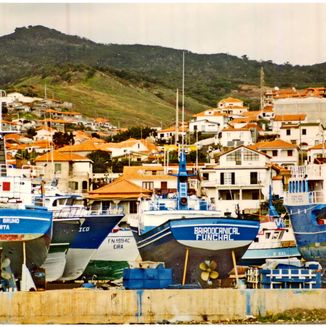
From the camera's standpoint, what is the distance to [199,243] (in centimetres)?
2322

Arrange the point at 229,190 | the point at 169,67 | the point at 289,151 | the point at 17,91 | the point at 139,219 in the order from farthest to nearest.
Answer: the point at 169,67 < the point at 17,91 < the point at 289,151 < the point at 229,190 < the point at 139,219

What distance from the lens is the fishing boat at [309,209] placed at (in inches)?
1011

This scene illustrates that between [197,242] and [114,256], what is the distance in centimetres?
670

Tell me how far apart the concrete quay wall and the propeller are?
3.19 m

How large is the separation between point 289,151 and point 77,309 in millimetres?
28051

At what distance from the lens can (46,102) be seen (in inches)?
3214

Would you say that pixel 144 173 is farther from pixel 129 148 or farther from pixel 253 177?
pixel 129 148

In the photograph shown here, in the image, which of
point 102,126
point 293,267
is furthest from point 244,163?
point 102,126

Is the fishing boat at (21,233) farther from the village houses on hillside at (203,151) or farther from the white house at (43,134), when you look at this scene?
the white house at (43,134)

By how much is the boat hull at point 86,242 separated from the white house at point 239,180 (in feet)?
39.8

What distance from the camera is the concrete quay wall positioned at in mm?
19953

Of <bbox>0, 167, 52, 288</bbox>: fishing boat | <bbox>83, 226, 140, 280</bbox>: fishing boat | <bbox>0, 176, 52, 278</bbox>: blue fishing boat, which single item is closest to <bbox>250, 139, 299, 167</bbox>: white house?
<bbox>83, 226, 140, 280</bbox>: fishing boat

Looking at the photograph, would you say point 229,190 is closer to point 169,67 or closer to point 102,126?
point 102,126

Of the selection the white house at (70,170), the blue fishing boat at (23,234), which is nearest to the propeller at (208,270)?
the blue fishing boat at (23,234)
